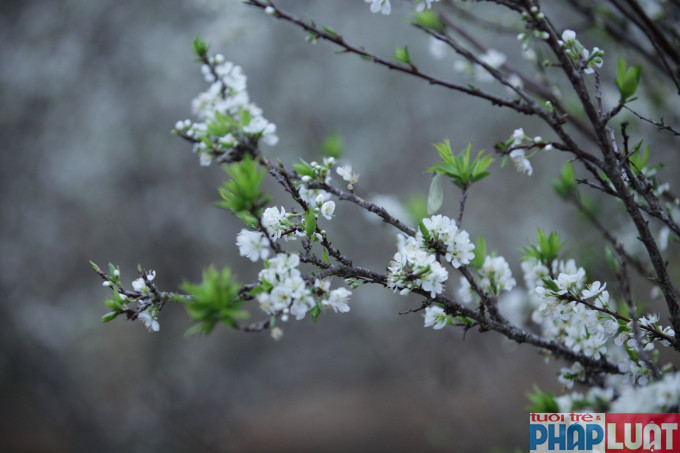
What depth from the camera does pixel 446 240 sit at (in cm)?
120

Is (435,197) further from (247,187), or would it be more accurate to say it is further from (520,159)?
(247,187)

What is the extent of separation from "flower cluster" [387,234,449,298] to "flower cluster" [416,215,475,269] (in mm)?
53

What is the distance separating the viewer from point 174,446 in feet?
16.2

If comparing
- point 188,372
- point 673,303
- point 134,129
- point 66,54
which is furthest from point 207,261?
point 673,303

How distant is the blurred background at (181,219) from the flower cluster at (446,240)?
3.81 metres

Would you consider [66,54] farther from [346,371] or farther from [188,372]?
[346,371]

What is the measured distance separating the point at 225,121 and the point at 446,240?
24.3 inches

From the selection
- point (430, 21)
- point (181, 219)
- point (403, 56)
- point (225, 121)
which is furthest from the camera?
point (181, 219)

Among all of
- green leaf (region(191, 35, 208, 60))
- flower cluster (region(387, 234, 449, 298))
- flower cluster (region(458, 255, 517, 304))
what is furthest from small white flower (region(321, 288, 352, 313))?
green leaf (region(191, 35, 208, 60))

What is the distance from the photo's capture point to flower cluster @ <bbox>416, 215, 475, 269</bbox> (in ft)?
3.90

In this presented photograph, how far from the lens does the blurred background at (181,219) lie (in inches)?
221

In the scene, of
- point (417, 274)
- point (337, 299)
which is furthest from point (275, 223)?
point (417, 274)

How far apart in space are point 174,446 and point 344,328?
10.8 feet

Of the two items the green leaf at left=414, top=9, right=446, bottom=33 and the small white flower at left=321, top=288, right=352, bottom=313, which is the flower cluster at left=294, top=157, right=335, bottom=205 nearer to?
the small white flower at left=321, top=288, right=352, bottom=313
